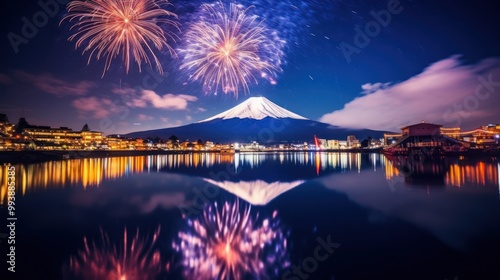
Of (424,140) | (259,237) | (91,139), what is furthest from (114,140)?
(259,237)

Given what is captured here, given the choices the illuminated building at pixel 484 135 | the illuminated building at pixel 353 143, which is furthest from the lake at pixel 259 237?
the illuminated building at pixel 353 143

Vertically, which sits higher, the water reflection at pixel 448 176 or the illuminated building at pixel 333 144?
the illuminated building at pixel 333 144

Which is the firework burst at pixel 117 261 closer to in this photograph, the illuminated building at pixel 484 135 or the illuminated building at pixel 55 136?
the illuminated building at pixel 484 135

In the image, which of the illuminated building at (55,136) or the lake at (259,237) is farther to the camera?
the illuminated building at (55,136)

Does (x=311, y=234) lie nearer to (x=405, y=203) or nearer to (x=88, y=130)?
(x=405, y=203)

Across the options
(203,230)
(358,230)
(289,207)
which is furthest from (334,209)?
(203,230)

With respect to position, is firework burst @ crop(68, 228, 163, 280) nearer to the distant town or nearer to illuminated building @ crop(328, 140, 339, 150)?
the distant town
